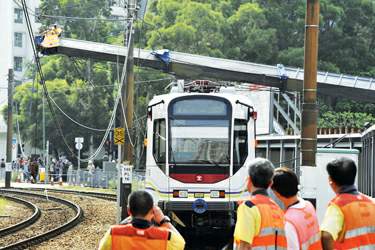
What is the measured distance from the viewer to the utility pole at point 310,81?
13.9m

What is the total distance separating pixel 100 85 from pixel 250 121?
151 ft

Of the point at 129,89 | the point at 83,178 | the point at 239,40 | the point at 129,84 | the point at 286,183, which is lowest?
the point at 83,178

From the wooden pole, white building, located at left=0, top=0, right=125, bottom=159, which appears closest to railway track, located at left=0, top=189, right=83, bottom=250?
the wooden pole

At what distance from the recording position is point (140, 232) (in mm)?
6375

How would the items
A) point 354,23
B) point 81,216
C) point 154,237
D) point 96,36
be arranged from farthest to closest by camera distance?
point 96,36 < point 354,23 < point 81,216 < point 154,237

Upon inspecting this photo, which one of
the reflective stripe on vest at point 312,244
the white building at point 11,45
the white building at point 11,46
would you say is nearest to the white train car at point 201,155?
the reflective stripe on vest at point 312,244

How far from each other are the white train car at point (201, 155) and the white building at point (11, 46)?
65800 mm

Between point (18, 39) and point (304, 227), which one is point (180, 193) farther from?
point (18, 39)

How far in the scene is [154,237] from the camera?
20.9 ft

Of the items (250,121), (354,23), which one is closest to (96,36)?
(354,23)

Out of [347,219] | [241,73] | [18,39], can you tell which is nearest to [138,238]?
[347,219]

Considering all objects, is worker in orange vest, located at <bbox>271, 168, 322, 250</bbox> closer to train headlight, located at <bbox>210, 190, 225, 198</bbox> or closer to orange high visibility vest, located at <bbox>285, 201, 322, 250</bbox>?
orange high visibility vest, located at <bbox>285, 201, 322, 250</bbox>

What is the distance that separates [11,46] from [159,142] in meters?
75.6

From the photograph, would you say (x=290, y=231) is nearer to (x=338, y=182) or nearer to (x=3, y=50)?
(x=338, y=182)
